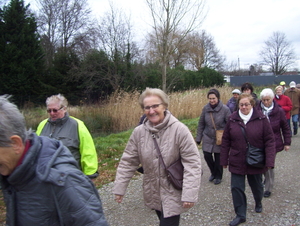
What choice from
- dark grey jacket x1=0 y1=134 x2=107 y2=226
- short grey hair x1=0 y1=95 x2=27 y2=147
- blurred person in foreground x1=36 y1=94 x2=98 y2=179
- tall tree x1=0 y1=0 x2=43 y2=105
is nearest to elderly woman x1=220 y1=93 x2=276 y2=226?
blurred person in foreground x1=36 y1=94 x2=98 y2=179

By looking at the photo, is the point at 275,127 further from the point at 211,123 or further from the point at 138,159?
the point at 138,159

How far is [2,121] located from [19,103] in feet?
71.3

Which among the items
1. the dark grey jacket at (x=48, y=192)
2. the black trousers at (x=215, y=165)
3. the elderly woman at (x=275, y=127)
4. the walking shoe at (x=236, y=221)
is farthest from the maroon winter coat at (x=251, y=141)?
the dark grey jacket at (x=48, y=192)

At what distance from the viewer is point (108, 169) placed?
22.0 ft

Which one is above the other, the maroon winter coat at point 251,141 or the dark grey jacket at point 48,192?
the dark grey jacket at point 48,192

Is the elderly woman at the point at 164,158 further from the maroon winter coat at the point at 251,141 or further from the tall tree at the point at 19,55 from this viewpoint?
the tall tree at the point at 19,55

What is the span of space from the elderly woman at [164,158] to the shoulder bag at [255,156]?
4.65ft

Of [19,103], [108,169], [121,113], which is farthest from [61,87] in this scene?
[108,169]

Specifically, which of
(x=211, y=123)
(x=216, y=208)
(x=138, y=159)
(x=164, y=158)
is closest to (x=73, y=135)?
(x=138, y=159)

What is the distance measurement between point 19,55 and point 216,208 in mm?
21925

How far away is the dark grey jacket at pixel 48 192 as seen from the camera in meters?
1.42

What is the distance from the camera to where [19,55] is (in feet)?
74.7

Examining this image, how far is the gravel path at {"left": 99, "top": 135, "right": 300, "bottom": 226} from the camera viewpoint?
4.14m

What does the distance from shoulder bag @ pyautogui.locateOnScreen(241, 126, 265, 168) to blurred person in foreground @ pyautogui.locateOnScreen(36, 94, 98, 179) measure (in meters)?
1.94
